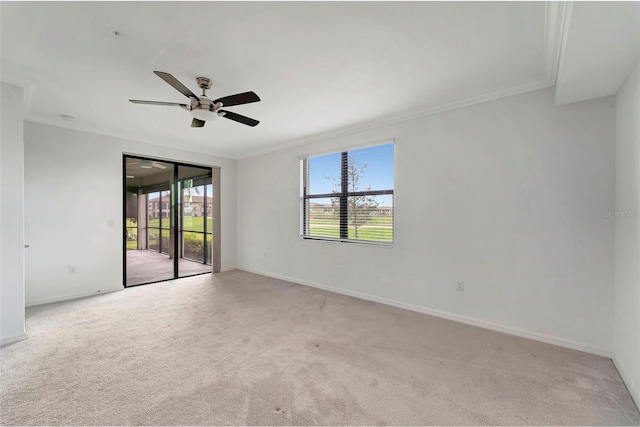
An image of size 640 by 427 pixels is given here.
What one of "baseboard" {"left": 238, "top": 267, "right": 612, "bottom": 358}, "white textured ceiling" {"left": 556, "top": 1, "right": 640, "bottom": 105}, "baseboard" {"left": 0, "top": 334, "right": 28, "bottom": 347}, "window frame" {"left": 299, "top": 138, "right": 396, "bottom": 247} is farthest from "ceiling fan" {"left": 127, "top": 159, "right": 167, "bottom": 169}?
"white textured ceiling" {"left": 556, "top": 1, "right": 640, "bottom": 105}

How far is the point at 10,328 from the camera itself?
2.54 m

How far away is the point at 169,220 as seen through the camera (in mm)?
5289

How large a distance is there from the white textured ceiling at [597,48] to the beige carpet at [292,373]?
2.25m

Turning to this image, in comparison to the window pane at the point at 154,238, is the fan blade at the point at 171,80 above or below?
above

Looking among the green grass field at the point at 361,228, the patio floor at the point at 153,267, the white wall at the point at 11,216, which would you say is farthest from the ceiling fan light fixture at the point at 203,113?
the patio floor at the point at 153,267

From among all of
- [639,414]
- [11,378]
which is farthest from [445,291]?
[11,378]

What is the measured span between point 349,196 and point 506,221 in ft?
6.73

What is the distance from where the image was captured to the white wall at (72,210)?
3.60 meters

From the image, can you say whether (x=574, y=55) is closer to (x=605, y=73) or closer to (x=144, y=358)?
(x=605, y=73)

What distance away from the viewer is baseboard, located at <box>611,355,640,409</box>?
69.1 inches

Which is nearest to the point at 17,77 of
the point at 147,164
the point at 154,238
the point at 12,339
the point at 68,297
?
the point at 12,339

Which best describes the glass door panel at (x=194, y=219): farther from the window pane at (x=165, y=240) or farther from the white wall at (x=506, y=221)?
the white wall at (x=506, y=221)

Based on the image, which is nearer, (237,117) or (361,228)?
(237,117)

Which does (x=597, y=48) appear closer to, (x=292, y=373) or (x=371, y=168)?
(x=371, y=168)
